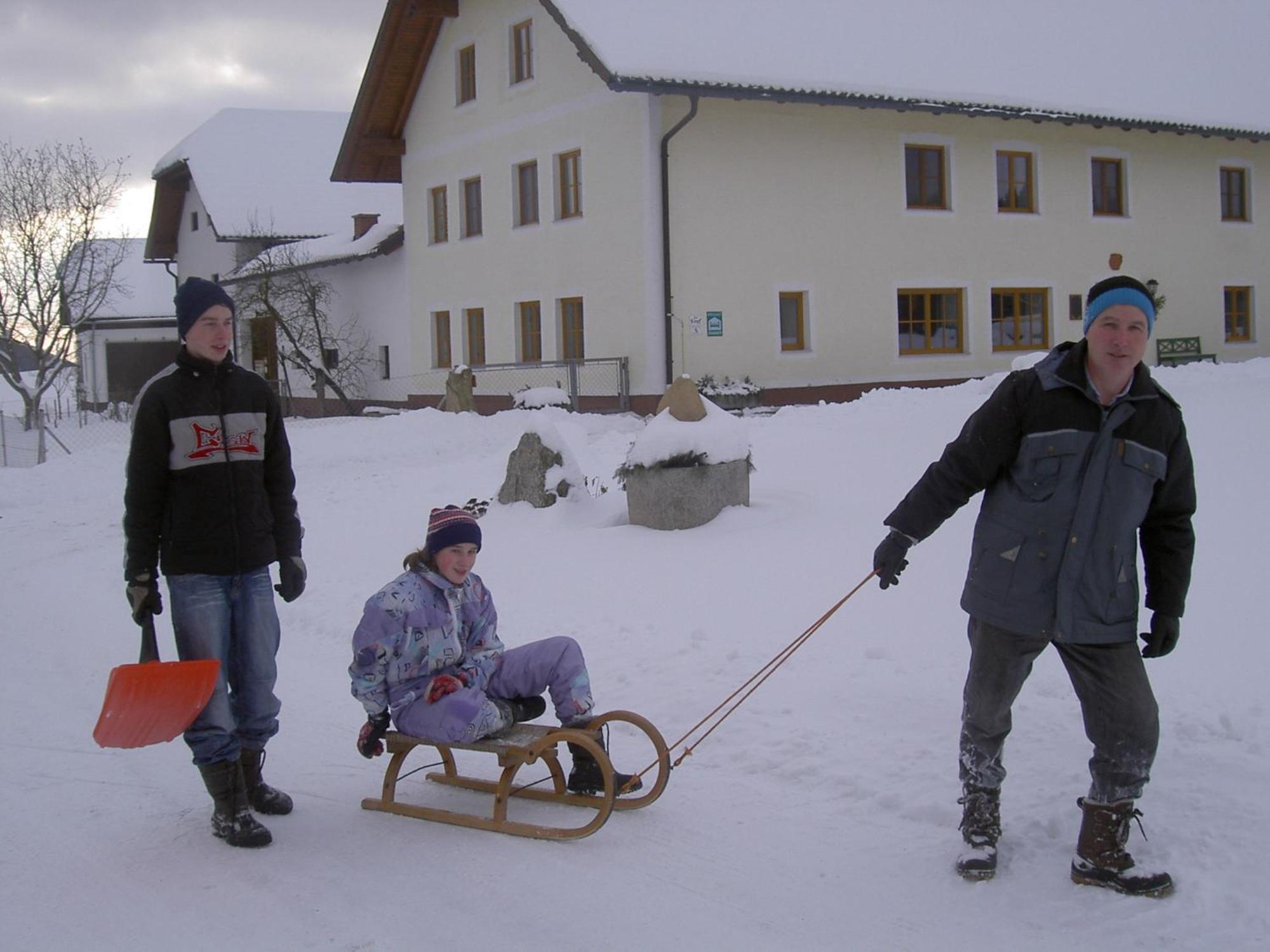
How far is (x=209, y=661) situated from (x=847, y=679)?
316cm

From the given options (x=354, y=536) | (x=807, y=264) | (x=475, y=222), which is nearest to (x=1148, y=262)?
(x=807, y=264)

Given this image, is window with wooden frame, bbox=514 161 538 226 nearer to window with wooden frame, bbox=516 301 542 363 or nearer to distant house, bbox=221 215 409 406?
window with wooden frame, bbox=516 301 542 363

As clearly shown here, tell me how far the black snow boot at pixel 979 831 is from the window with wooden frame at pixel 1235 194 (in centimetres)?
2780

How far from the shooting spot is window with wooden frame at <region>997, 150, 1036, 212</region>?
82.5 feet

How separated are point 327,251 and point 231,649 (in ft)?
94.2

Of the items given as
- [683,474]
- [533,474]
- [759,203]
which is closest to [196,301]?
[683,474]

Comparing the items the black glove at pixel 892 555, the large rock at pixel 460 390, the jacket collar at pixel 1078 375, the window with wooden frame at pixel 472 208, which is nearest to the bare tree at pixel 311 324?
the window with wooden frame at pixel 472 208

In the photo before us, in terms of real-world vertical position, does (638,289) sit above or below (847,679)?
above

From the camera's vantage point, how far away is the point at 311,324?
1239 inches

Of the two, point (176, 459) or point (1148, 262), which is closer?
point (176, 459)

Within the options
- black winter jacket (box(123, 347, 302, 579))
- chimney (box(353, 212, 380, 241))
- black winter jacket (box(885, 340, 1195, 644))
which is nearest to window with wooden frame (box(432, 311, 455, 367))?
chimney (box(353, 212, 380, 241))

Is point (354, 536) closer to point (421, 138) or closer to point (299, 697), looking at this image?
point (299, 697)

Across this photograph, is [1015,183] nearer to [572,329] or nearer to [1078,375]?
[572,329]

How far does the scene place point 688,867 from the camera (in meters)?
4.30
